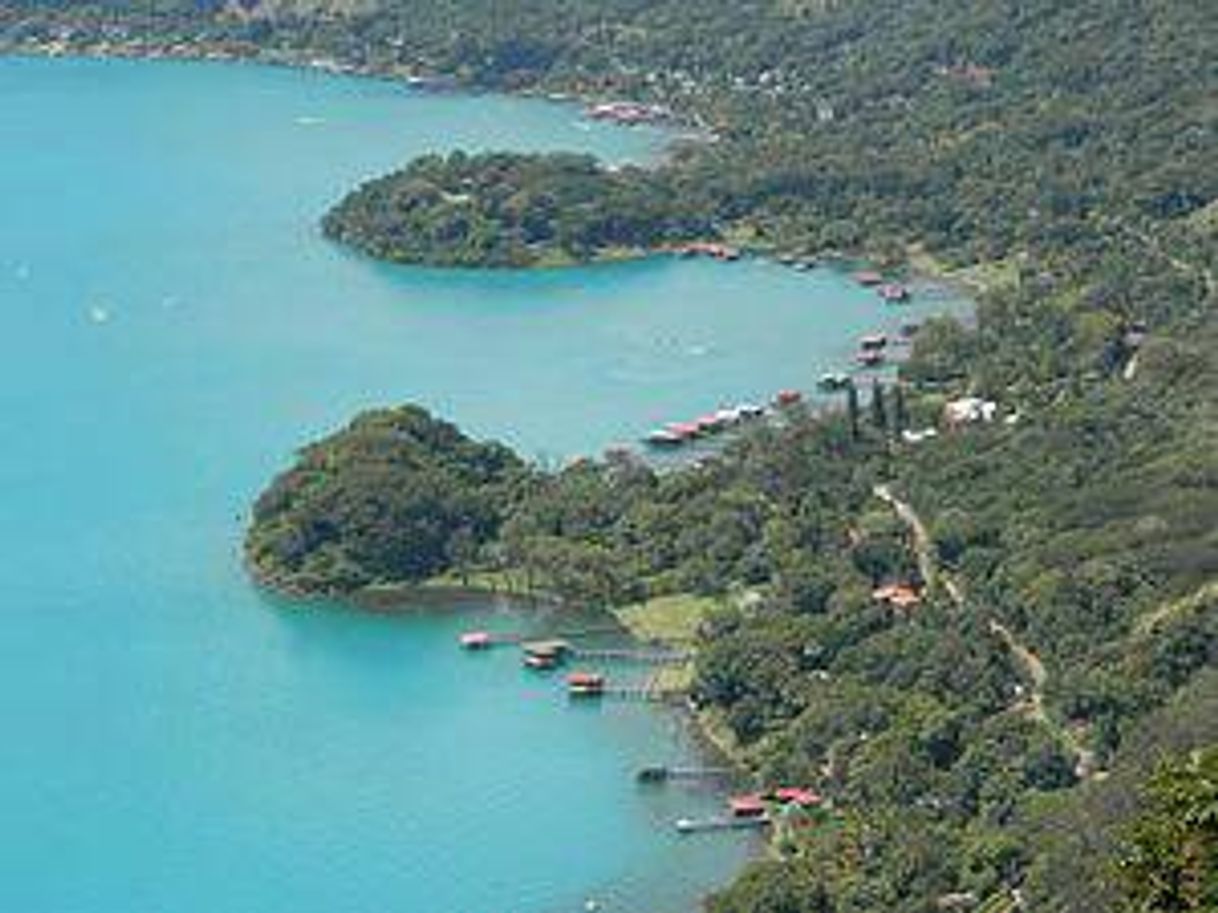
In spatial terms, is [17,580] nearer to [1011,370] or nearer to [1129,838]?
[1011,370]

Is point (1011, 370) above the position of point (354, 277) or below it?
above

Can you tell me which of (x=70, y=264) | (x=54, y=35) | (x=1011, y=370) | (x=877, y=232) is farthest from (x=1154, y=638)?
(x=54, y=35)

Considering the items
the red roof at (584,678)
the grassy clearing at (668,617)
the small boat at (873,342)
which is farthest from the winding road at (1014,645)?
the small boat at (873,342)

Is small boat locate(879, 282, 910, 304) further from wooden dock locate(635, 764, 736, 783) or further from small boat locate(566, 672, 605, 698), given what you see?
wooden dock locate(635, 764, 736, 783)

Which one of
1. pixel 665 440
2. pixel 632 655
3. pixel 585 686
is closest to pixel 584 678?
pixel 585 686

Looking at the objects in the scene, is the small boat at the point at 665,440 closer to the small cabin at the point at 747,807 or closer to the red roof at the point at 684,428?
the red roof at the point at 684,428

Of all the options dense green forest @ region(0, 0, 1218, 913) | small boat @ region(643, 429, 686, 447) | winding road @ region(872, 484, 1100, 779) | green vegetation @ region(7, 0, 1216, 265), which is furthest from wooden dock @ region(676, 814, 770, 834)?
green vegetation @ region(7, 0, 1216, 265)

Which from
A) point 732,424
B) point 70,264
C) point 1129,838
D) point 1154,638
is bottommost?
point 70,264
